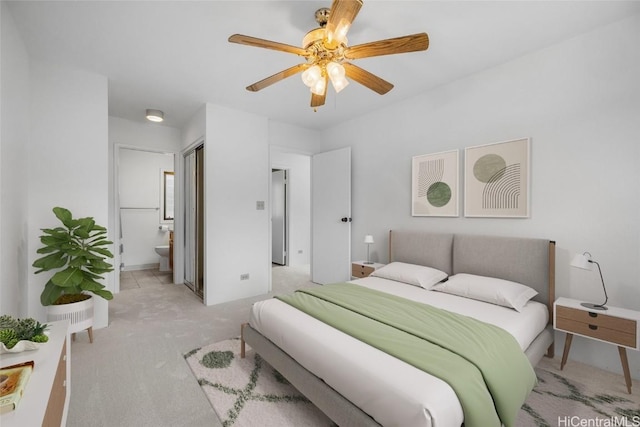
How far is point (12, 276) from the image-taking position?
2.28m

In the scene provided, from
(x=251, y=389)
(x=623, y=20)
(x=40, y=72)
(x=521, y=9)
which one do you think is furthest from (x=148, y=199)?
(x=623, y=20)

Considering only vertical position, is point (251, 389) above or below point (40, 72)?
below

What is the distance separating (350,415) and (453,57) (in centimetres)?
297

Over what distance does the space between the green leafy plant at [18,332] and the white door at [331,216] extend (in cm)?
340

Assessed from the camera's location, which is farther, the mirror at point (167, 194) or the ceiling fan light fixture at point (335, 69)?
the mirror at point (167, 194)

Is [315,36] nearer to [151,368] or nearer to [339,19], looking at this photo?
[339,19]

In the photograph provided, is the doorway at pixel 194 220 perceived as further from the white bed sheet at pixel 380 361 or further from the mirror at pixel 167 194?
the white bed sheet at pixel 380 361

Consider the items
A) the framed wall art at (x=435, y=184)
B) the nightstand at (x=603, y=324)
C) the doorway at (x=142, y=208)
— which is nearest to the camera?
the nightstand at (x=603, y=324)

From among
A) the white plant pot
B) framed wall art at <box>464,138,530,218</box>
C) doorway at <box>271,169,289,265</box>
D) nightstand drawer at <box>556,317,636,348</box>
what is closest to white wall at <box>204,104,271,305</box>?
the white plant pot

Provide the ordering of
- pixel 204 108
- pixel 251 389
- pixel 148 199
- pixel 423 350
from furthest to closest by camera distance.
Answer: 1. pixel 148 199
2. pixel 204 108
3. pixel 251 389
4. pixel 423 350

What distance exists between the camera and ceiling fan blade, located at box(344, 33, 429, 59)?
1.70 meters

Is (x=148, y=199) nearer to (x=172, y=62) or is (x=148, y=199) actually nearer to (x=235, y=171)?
(x=235, y=171)

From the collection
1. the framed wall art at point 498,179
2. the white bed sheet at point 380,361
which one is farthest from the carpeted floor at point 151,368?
the framed wall art at point 498,179

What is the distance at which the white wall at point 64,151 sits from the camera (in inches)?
107
